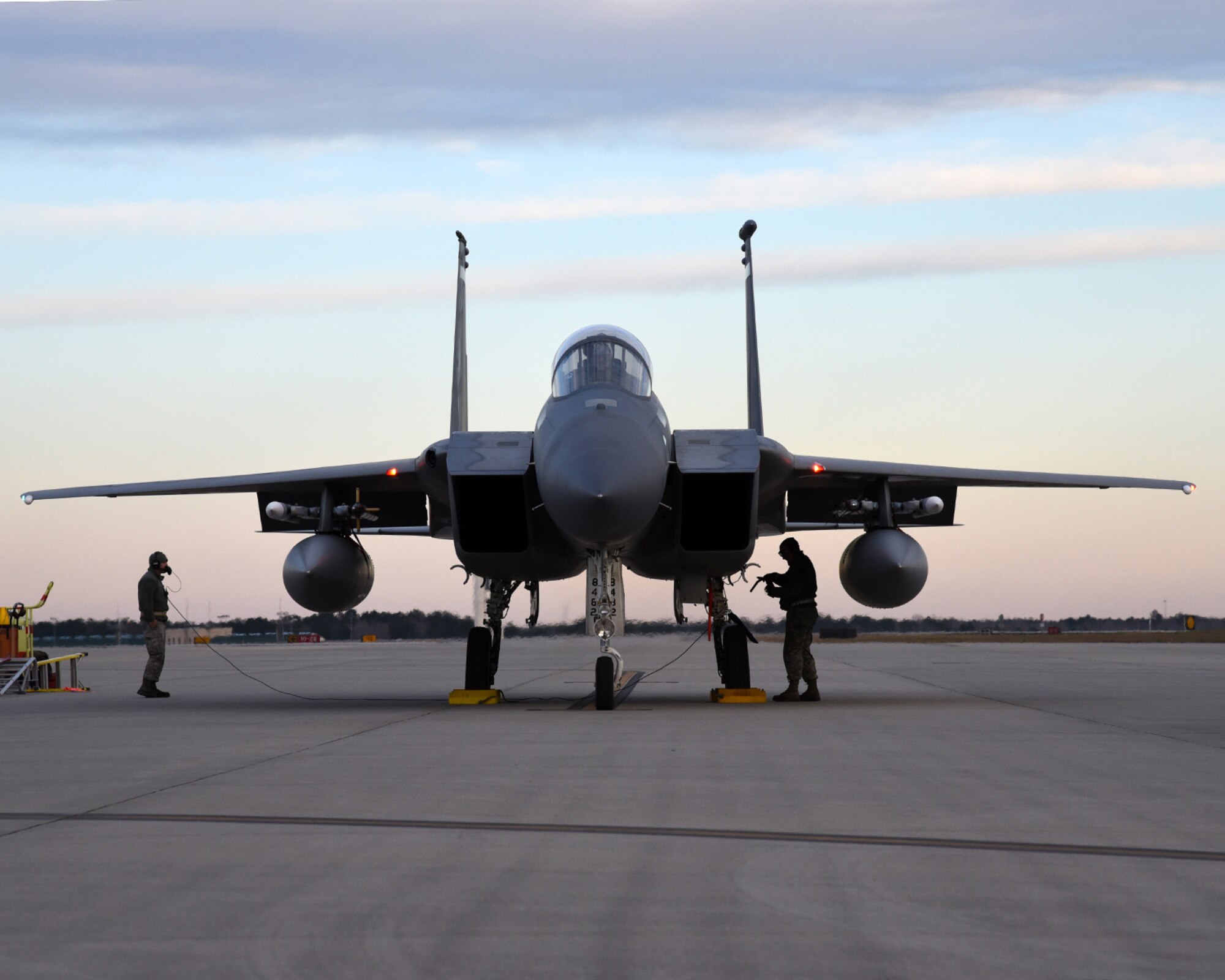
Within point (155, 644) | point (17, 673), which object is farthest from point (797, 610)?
point (17, 673)

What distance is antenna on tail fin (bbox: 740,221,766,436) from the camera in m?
18.1

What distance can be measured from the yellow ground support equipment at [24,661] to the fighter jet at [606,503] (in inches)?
124

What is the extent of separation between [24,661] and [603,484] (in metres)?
10.2

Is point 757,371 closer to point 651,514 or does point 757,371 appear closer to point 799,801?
point 651,514

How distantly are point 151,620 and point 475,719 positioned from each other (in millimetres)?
6738

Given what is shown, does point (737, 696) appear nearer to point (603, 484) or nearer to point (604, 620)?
point (604, 620)

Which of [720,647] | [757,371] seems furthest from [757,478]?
[757,371]

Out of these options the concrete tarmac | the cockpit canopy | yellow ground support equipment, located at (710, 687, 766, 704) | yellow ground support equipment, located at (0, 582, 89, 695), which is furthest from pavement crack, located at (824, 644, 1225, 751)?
yellow ground support equipment, located at (0, 582, 89, 695)

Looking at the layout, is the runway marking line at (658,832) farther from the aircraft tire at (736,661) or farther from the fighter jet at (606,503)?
the aircraft tire at (736,661)

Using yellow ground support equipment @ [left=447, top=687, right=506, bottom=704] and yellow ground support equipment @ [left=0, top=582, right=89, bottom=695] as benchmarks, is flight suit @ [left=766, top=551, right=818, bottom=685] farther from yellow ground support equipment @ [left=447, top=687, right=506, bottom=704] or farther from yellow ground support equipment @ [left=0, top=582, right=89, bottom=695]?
yellow ground support equipment @ [left=0, top=582, right=89, bottom=695]

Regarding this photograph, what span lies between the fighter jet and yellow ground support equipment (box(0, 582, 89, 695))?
3141 millimetres

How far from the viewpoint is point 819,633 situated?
243 ft

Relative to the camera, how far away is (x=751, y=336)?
18453 mm

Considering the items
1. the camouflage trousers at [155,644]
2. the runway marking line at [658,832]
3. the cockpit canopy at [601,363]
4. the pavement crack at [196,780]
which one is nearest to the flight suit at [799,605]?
the cockpit canopy at [601,363]
